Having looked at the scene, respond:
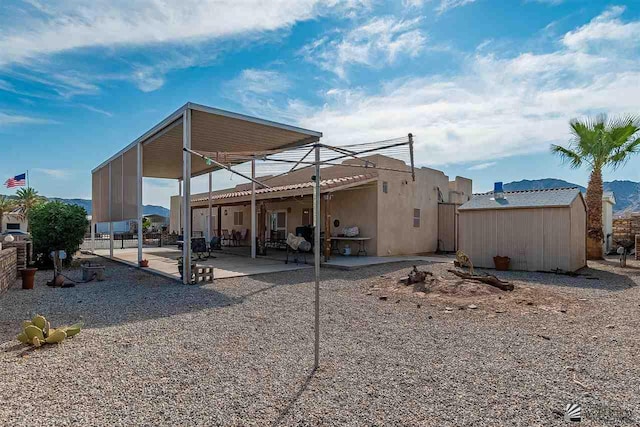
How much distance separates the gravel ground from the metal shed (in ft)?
11.1

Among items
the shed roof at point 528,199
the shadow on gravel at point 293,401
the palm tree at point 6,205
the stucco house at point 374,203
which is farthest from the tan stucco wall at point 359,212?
the palm tree at point 6,205

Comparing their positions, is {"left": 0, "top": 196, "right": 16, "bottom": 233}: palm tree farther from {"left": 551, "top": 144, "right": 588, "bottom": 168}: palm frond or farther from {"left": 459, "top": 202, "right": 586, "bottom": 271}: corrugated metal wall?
{"left": 551, "top": 144, "right": 588, "bottom": 168}: palm frond

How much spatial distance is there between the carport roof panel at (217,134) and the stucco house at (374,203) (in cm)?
184

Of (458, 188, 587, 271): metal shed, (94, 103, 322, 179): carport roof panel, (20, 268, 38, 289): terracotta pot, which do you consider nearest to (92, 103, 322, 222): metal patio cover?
(94, 103, 322, 179): carport roof panel

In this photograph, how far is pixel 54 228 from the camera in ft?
32.2

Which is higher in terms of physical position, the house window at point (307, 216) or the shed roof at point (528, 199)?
the shed roof at point (528, 199)

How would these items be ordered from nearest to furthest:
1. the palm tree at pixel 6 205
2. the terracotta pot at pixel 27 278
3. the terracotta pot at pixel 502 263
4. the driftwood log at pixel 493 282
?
1. the driftwood log at pixel 493 282
2. the terracotta pot at pixel 27 278
3. the terracotta pot at pixel 502 263
4. the palm tree at pixel 6 205

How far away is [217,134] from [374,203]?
5.66 metres

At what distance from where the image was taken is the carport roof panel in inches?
330

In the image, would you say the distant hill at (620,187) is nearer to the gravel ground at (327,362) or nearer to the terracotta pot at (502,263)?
the terracotta pot at (502,263)

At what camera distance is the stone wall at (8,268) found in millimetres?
6582

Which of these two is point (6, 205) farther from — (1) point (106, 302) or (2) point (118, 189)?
(1) point (106, 302)

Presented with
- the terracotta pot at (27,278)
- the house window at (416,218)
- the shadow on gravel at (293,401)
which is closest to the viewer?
the shadow on gravel at (293,401)

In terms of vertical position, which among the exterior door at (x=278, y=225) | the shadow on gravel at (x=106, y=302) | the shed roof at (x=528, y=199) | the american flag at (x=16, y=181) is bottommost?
the shadow on gravel at (x=106, y=302)
